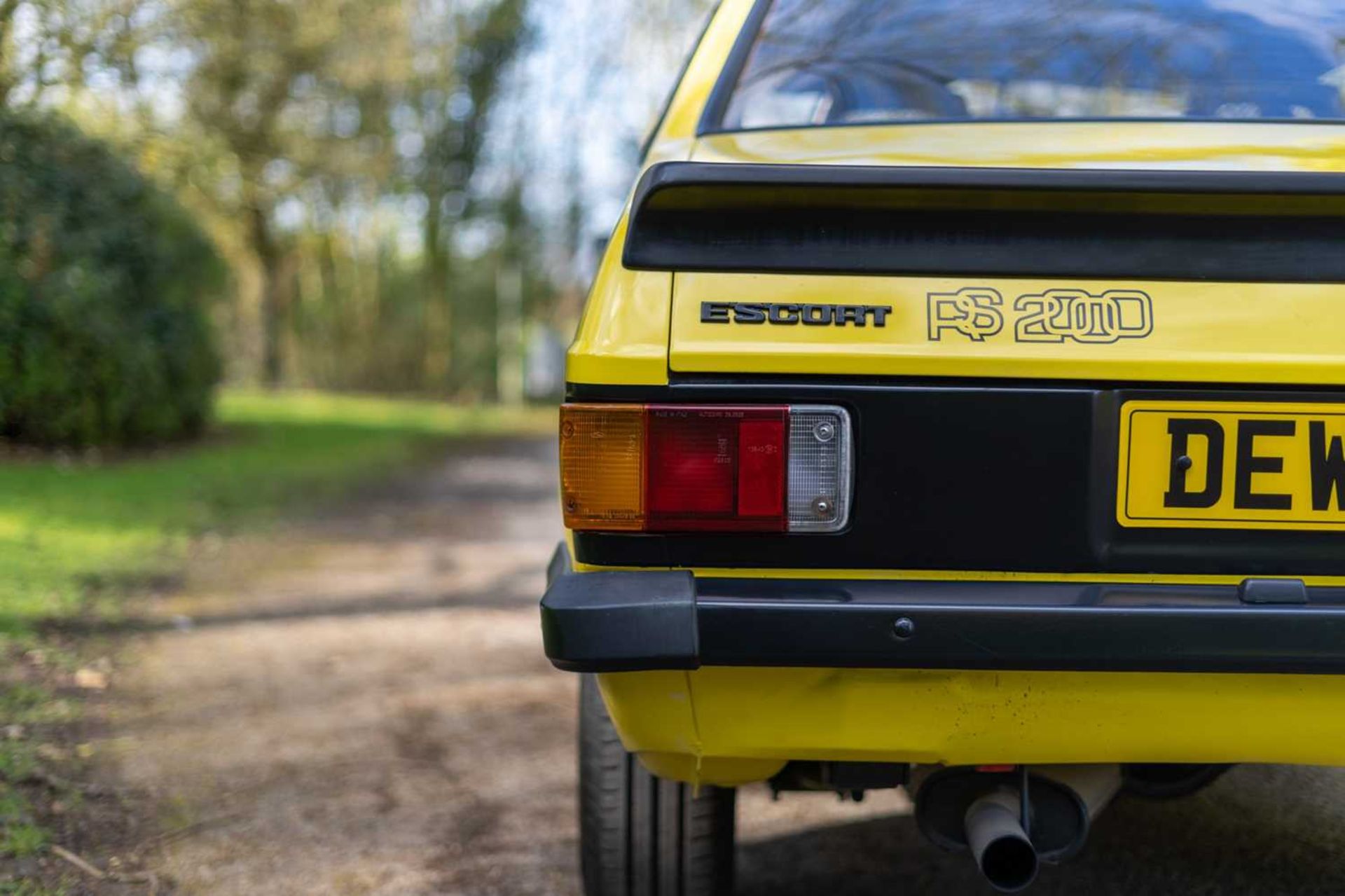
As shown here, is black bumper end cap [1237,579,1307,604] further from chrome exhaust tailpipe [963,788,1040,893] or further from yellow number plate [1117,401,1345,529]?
chrome exhaust tailpipe [963,788,1040,893]

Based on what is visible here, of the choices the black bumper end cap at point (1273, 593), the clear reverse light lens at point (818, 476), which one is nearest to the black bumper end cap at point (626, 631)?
the clear reverse light lens at point (818, 476)

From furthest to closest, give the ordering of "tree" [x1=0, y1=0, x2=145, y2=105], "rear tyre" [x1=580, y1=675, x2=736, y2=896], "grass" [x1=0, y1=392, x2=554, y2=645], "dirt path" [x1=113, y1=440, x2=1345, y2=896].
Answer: "tree" [x1=0, y1=0, x2=145, y2=105]
"grass" [x1=0, y1=392, x2=554, y2=645]
"dirt path" [x1=113, y1=440, x2=1345, y2=896]
"rear tyre" [x1=580, y1=675, x2=736, y2=896]

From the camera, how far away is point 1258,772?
3432 millimetres

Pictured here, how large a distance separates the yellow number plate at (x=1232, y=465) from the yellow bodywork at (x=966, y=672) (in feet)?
Result: 0.17

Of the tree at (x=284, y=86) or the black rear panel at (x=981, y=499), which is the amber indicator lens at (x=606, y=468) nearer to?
the black rear panel at (x=981, y=499)

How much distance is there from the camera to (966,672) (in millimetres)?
1834

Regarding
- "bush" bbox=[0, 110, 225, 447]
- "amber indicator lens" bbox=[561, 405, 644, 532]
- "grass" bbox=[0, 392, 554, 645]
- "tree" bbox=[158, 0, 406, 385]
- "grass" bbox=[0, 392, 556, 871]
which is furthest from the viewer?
"tree" bbox=[158, 0, 406, 385]

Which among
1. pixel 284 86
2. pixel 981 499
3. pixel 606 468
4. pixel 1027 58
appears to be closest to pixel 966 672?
pixel 981 499

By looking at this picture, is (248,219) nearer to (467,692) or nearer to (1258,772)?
(467,692)

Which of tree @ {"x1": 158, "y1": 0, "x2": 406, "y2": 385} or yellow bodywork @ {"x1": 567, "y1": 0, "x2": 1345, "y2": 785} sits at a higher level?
tree @ {"x1": 158, "y1": 0, "x2": 406, "y2": 385}

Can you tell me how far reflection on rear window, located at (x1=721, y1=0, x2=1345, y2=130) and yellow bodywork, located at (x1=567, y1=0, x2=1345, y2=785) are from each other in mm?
597

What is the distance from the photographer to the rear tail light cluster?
1.85 meters

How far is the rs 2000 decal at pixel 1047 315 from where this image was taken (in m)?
1.83

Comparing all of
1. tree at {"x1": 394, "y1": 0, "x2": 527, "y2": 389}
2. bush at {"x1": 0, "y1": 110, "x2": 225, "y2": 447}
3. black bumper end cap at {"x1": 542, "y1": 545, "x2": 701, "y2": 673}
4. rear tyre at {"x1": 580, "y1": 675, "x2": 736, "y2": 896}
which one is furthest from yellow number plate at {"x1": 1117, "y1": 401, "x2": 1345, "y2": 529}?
tree at {"x1": 394, "y1": 0, "x2": 527, "y2": 389}
